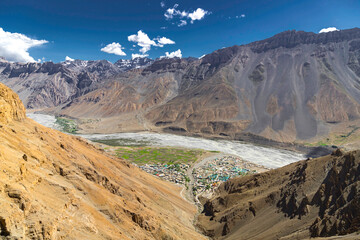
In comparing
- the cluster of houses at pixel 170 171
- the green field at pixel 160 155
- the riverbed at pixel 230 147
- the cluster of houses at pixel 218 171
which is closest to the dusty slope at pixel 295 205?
the cluster of houses at pixel 218 171

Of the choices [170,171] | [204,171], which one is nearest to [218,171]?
[204,171]

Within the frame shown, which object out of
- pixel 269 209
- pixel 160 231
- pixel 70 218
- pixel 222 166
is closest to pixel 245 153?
pixel 222 166

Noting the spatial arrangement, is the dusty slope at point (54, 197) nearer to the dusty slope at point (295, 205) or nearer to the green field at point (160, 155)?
the dusty slope at point (295, 205)

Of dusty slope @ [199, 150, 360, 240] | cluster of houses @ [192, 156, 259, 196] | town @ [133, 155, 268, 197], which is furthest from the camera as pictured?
town @ [133, 155, 268, 197]

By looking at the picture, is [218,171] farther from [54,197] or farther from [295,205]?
[54,197]

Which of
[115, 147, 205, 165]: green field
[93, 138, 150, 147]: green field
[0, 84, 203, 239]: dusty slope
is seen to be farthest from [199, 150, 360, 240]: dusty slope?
[93, 138, 150, 147]: green field

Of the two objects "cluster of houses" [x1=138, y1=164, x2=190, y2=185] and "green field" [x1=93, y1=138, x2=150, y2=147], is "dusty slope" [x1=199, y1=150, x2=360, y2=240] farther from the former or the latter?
"green field" [x1=93, y1=138, x2=150, y2=147]
